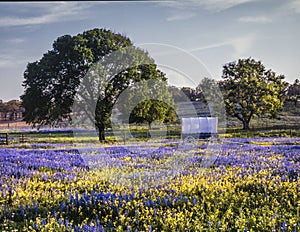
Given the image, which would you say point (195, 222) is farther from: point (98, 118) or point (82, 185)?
point (98, 118)

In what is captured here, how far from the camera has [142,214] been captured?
270 inches

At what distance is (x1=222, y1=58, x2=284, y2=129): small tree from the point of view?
51.4 meters

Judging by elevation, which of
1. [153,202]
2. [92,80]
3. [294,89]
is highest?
[294,89]

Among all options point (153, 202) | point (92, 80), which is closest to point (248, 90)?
point (92, 80)

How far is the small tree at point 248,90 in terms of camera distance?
51.4 metres

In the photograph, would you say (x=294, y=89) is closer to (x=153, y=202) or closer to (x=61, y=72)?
(x=61, y=72)

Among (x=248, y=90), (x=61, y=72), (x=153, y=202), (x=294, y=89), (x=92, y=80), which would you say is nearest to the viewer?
(x=153, y=202)

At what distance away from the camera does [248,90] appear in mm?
52406

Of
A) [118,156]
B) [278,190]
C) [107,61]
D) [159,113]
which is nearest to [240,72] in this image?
[159,113]

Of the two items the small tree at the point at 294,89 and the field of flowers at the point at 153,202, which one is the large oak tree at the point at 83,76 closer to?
the field of flowers at the point at 153,202

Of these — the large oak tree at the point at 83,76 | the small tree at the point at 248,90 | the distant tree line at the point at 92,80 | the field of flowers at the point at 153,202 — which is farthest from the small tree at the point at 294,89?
the field of flowers at the point at 153,202

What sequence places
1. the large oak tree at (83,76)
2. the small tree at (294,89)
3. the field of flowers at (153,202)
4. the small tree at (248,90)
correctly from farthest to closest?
1. the small tree at (294,89)
2. the small tree at (248,90)
3. the large oak tree at (83,76)
4. the field of flowers at (153,202)

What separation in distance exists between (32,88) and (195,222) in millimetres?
31941

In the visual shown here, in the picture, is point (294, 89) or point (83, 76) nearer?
point (83, 76)
